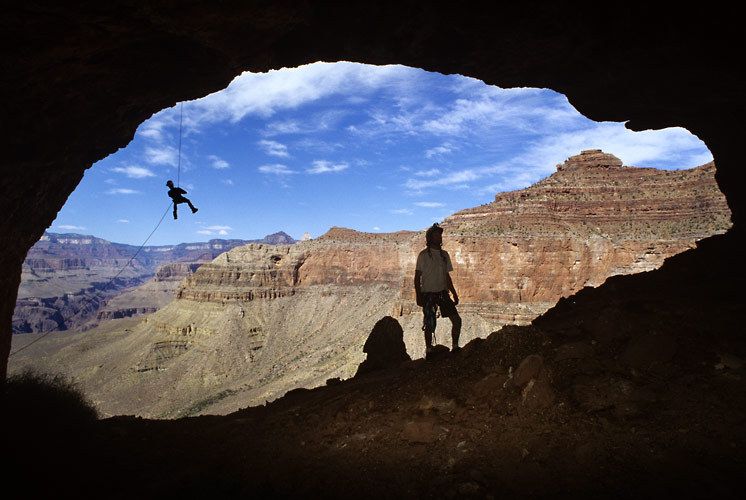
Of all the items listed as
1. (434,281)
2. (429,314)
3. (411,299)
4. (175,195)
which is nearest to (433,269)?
(434,281)

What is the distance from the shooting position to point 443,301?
27.7ft

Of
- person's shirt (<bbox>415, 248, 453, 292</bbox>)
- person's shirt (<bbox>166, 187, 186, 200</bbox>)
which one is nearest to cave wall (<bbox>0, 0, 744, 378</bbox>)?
person's shirt (<bbox>166, 187, 186, 200</bbox>)

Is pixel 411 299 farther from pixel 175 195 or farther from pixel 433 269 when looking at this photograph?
pixel 433 269

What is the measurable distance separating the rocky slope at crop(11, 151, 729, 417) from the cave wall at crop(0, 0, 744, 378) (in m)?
27.2

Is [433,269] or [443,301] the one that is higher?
[433,269]

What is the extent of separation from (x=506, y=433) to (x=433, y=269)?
13.3 feet

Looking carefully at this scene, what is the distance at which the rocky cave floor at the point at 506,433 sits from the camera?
3.91 meters

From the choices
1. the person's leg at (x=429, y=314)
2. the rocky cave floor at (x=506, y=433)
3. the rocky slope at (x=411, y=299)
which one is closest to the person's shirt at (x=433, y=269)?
the person's leg at (x=429, y=314)

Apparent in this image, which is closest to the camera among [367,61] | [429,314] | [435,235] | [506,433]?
[506,433]

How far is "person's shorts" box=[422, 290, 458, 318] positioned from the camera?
838 centimetres

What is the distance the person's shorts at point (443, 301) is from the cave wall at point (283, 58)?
6013 millimetres

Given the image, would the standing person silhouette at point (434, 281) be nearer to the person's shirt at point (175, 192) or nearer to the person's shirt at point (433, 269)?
the person's shirt at point (433, 269)

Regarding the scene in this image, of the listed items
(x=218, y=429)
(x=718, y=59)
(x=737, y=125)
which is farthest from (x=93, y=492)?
(x=737, y=125)

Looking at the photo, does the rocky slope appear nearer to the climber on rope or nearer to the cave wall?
the climber on rope
